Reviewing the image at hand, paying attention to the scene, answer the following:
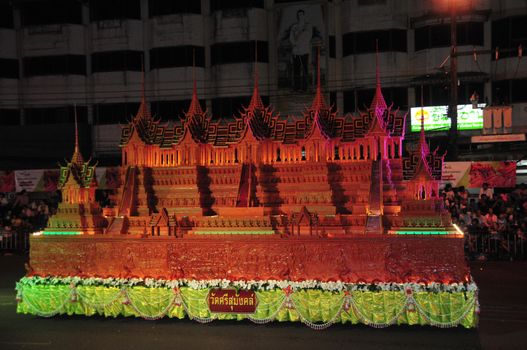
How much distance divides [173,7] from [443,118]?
16709mm

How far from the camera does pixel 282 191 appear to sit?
13.0 metres

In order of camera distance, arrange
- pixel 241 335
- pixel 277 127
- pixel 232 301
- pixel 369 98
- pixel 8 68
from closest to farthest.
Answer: pixel 241 335 < pixel 232 301 < pixel 277 127 < pixel 369 98 < pixel 8 68

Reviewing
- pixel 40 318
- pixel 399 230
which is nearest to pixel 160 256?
pixel 40 318

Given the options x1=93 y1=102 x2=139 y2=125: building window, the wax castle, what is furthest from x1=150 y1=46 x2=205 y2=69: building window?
the wax castle

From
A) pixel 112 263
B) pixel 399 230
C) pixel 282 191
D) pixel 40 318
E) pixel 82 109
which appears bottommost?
pixel 40 318

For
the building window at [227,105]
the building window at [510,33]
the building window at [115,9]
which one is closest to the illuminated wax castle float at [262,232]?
the building window at [227,105]

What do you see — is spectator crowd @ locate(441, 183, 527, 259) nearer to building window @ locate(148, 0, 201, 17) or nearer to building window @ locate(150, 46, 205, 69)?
building window @ locate(150, 46, 205, 69)

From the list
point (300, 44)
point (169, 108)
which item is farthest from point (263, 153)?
point (169, 108)

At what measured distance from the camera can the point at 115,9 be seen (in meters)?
31.7

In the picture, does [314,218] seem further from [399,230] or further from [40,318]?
[40,318]

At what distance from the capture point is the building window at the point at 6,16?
3262cm

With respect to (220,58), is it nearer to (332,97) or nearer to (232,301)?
(332,97)

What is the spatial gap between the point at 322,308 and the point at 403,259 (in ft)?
6.33

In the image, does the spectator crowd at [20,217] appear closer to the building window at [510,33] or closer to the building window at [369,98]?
the building window at [369,98]
